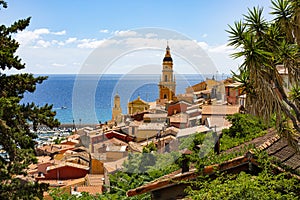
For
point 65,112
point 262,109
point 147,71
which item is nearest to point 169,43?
point 147,71

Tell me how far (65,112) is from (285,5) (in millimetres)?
119752

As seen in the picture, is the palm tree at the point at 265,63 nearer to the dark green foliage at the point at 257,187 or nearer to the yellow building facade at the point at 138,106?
the dark green foliage at the point at 257,187

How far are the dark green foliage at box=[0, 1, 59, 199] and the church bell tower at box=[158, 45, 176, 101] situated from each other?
554cm

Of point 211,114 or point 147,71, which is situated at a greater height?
point 147,71

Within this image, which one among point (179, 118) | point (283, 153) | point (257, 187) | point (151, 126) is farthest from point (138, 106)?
point (257, 187)

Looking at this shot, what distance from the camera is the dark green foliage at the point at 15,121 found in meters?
8.12

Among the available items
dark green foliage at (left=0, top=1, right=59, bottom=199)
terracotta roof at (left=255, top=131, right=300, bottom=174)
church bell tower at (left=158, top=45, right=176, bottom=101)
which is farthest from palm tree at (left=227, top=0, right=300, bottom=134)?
church bell tower at (left=158, top=45, right=176, bottom=101)

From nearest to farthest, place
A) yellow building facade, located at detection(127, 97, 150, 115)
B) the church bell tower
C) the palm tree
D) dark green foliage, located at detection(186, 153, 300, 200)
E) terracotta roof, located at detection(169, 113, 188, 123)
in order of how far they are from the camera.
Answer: dark green foliage, located at detection(186, 153, 300, 200) → the palm tree → the church bell tower → yellow building facade, located at detection(127, 97, 150, 115) → terracotta roof, located at detection(169, 113, 188, 123)

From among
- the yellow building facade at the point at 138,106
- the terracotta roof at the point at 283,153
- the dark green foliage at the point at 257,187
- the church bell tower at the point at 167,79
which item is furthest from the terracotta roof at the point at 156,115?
the dark green foliage at the point at 257,187

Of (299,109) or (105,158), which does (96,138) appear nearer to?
(105,158)

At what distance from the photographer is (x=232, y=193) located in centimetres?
482

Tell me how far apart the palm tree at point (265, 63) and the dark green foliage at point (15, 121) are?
17.1 ft

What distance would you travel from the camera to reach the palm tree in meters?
5.77

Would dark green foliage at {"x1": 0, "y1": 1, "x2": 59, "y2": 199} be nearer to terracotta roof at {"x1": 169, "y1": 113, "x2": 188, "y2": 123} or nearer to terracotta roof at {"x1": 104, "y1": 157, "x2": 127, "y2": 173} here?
terracotta roof at {"x1": 104, "y1": 157, "x2": 127, "y2": 173}
